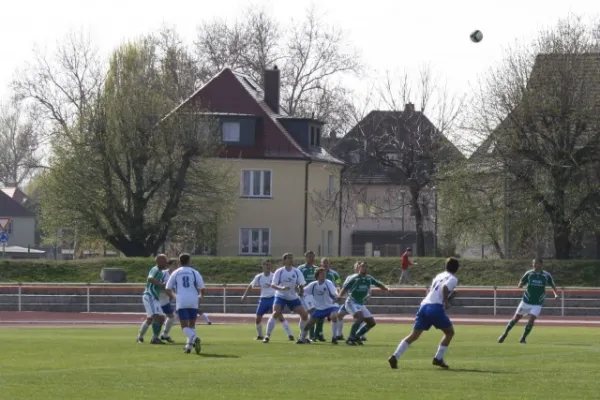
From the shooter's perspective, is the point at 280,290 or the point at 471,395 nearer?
the point at 471,395

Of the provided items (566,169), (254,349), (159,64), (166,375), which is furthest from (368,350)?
(159,64)

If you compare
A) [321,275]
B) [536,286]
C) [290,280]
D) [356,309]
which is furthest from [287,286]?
[536,286]

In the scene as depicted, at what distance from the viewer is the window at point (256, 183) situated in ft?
238

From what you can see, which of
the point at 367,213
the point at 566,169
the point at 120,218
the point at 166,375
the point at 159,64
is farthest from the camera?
the point at 367,213

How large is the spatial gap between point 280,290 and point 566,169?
28.9 m

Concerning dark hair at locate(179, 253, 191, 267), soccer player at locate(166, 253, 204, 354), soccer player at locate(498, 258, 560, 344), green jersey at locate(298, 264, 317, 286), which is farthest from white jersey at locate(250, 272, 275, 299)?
dark hair at locate(179, 253, 191, 267)

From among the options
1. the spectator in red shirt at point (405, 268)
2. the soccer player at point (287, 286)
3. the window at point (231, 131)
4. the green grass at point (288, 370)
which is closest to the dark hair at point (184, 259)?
the green grass at point (288, 370)

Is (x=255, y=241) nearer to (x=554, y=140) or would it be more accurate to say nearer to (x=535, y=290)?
(x=554, y=140)

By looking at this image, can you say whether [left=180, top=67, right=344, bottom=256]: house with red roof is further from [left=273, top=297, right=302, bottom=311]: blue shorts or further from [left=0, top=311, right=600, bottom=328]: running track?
[left=273, top=297, right=302, bottom=311]: blue shorts

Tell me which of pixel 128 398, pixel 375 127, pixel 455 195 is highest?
pixel 375 127

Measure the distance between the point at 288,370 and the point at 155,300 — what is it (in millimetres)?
8801

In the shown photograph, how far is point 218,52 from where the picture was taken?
279 ft

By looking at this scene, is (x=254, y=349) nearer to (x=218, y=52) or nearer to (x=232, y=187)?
(x=232, y=187)

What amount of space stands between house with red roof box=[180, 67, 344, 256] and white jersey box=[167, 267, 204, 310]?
45898mm
